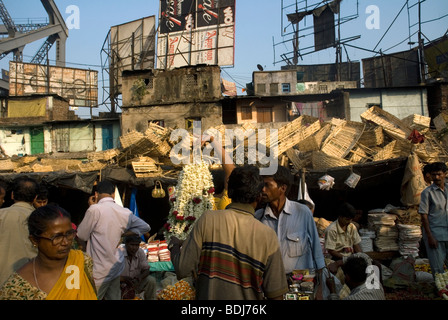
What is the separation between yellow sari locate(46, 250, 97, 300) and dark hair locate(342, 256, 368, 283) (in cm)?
236

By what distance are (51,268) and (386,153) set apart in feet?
29.7

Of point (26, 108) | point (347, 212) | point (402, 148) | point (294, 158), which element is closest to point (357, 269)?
point (347, 212)

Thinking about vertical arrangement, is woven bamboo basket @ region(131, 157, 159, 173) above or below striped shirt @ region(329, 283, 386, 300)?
above

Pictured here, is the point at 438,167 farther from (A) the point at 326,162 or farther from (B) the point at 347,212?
(A) the point at 326,162

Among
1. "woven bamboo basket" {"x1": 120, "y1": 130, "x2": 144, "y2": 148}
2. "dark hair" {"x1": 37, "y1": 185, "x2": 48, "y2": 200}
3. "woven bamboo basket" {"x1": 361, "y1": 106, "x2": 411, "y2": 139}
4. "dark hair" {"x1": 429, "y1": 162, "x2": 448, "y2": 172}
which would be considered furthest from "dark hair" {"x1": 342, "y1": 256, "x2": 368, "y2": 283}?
"woven bamboo basket" {"x1": 120, "y1": 130, "x2": 144, "y2": 148}

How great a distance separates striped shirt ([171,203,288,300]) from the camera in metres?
2.43

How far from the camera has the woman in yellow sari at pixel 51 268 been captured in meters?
2.14

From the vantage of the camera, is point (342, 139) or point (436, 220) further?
point (342, 139)

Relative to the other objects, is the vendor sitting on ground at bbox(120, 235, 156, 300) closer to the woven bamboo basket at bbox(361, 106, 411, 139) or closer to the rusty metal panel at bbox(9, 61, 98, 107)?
the woven bamboo basket at bbox(361, 106, 411, 139)

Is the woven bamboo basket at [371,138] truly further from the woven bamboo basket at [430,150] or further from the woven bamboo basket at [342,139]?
the woven bamboo basket at [430,150]

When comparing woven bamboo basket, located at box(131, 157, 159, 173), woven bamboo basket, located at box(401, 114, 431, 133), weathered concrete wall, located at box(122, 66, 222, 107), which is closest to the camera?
woven bamboo basket, located at box(131, 157, 159, 173)

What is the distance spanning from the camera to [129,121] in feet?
78.4

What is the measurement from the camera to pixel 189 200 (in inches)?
206

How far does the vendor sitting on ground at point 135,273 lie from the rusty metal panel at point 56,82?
93.1 feet
